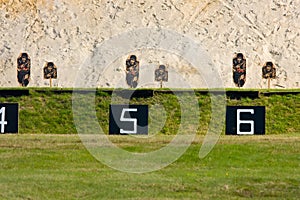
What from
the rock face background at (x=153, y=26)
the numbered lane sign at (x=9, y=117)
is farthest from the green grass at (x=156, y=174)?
the rock face background at (x=153, y=26)

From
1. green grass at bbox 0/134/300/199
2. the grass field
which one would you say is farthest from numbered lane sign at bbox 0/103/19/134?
green grass at bbox 0/134/300/199

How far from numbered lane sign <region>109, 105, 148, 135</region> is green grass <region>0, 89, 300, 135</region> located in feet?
6.86

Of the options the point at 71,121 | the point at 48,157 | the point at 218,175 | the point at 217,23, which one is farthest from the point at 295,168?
the point at 217,23

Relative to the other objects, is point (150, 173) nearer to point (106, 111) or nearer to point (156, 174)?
point (156, 174)

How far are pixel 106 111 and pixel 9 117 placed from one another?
13.8 ft

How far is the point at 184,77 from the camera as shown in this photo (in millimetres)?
41375

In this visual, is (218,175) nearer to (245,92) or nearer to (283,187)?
(283,187)

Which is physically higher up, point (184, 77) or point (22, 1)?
point (22, 1)

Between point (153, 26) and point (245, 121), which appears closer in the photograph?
point (245, 121)

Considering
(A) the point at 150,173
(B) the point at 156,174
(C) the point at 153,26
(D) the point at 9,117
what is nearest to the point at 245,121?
(D) the point at 9,117

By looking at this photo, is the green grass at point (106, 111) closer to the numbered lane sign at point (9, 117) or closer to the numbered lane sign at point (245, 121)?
the numbered lane sign at point (245, 121)

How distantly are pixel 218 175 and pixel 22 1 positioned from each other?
1236 inches

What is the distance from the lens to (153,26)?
44031 millimetres

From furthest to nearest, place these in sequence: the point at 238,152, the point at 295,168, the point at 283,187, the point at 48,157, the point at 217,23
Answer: the point at 217,23, the point at 238,152, the point at 48,157, the point at 295,168, the point at 283,187
